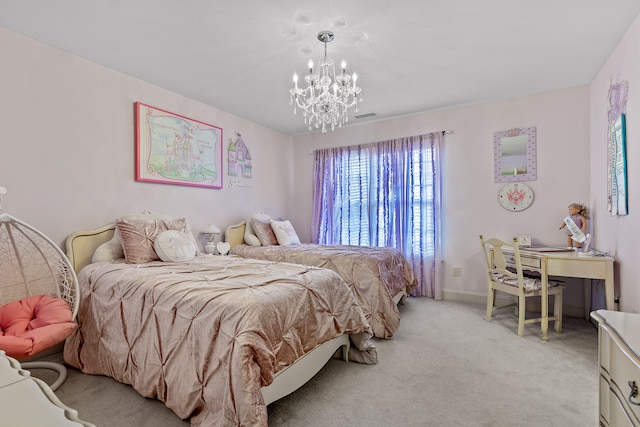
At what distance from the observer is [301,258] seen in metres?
3.22

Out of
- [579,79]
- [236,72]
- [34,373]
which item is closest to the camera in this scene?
[34,373]

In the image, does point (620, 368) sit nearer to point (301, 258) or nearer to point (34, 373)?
point (301, 258)

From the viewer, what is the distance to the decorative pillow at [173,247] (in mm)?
2596

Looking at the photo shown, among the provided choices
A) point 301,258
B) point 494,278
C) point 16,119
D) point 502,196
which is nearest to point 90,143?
point 16,119

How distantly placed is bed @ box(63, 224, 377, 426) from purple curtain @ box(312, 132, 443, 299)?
2.10 metres

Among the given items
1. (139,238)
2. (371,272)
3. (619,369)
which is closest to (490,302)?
(371,272)

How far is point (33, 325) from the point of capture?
1.88m

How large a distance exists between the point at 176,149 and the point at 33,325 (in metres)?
2.04

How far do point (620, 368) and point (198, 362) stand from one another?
1.73 meters

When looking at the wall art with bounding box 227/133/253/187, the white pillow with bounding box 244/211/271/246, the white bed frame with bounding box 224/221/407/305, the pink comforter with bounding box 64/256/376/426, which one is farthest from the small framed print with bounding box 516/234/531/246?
the wall art with bounding box 227/133/253/187

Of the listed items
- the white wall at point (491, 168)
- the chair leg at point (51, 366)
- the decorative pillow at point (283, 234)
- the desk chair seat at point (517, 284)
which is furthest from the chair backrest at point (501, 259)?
the chair leg at point (51, 366)

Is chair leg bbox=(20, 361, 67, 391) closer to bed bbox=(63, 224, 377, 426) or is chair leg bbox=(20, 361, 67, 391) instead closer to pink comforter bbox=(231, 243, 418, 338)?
bed bbox=(63, 224, 377, 426)

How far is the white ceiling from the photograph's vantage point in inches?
78.4

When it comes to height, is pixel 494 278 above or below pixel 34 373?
above
